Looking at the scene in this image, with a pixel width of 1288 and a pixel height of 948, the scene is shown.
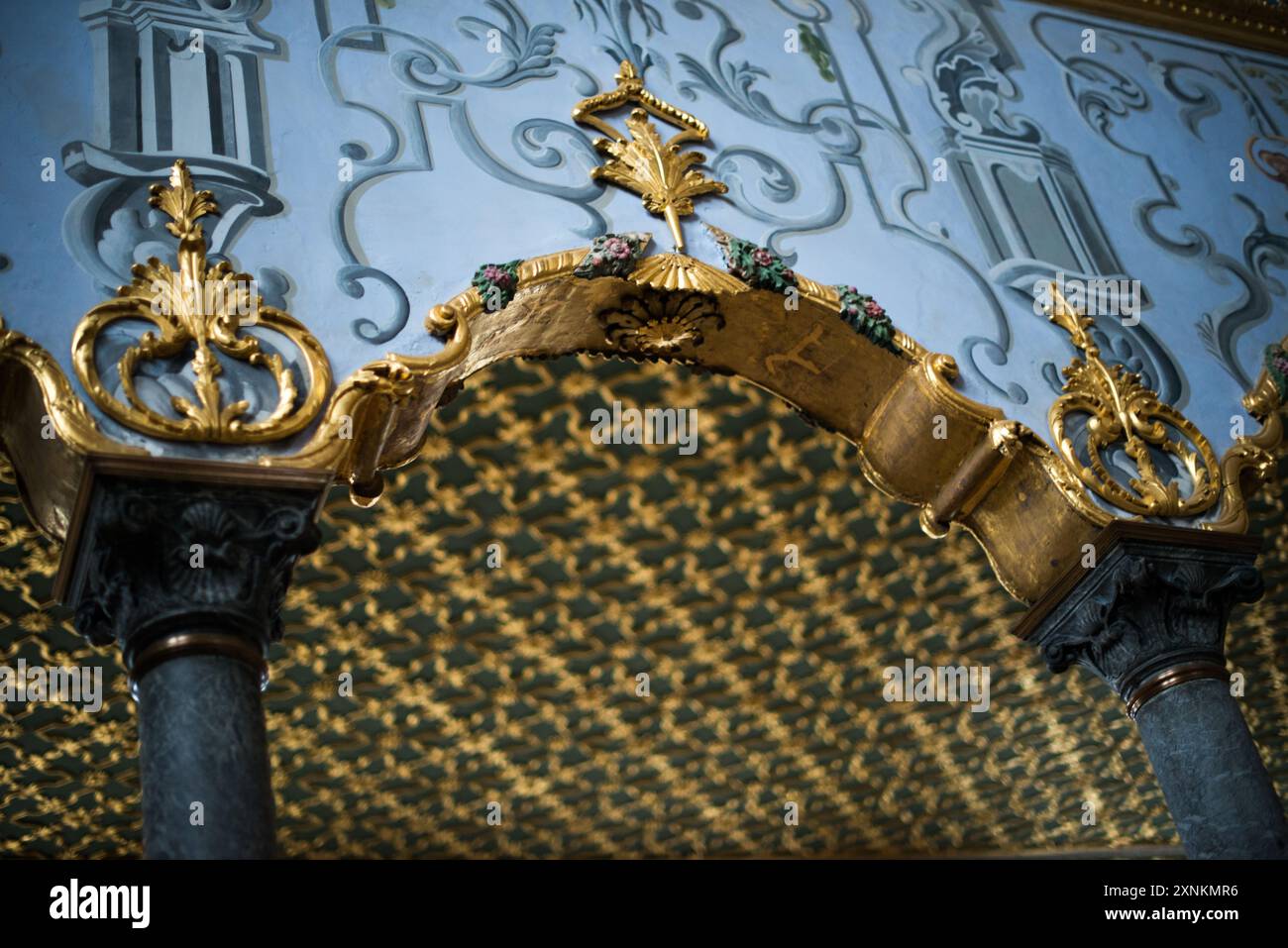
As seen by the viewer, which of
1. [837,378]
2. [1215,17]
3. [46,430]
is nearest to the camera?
[46,430]

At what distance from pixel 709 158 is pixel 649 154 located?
0.24m

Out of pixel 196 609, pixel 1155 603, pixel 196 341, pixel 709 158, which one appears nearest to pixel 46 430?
pixel 196 341

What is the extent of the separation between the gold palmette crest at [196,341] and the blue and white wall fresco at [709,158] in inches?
2.7

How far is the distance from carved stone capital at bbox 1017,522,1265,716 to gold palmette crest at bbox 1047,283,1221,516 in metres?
0.13

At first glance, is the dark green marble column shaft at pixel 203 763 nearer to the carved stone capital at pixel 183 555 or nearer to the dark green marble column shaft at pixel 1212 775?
the carved stone capital at pixel 183 555

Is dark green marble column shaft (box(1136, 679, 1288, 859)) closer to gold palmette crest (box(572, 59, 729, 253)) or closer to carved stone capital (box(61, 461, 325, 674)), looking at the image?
gold palmette crest (box(572, 59, 729, 253))

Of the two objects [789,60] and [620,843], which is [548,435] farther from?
[620,843]

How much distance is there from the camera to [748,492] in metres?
6.17

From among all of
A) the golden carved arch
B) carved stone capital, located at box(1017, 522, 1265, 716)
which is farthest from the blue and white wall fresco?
carved stone capital, located at box(1017, 522, 1265, 716)

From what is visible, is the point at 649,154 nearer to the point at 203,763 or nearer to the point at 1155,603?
the point at 1155,603

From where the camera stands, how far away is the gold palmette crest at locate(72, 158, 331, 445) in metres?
3.69

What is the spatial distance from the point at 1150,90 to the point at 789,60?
164 centimetres

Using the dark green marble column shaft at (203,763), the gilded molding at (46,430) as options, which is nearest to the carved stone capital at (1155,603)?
the dark green marble column shaft at (203,763)

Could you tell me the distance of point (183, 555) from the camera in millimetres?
3576
